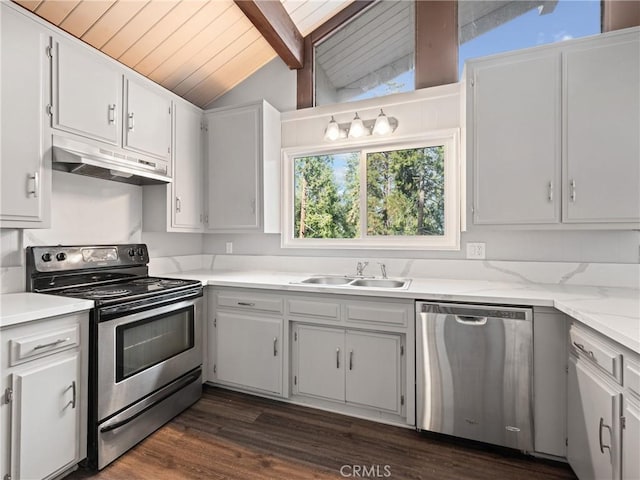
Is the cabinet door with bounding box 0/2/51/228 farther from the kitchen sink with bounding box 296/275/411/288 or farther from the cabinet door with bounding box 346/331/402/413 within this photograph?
the cabinet door with bounding box 346/331/402/413

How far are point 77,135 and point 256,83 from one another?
5.76 feet

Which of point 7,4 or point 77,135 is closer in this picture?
point 7,4

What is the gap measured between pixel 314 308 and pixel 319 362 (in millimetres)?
379

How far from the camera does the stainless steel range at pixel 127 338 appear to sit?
1.69 metres

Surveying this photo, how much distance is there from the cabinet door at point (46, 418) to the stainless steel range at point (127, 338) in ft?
0.29

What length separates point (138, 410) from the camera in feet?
6.17

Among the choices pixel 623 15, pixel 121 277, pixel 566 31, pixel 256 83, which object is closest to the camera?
pixel 623 15

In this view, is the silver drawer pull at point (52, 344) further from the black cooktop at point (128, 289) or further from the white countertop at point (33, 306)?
the black cooktop at point (128, 289)

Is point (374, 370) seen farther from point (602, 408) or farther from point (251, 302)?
point (602, 408)

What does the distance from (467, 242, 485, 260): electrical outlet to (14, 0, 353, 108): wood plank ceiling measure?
7.88 feet


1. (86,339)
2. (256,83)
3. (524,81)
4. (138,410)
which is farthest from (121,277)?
(524,81)

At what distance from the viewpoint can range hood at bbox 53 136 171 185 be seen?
1.83m

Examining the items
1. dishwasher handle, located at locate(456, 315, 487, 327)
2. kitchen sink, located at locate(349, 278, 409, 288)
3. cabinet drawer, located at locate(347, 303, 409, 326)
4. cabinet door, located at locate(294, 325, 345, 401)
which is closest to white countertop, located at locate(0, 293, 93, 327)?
cabinet door, located at locate(294, 325, 345, 401)

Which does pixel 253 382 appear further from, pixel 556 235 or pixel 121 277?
pixel 556 235
